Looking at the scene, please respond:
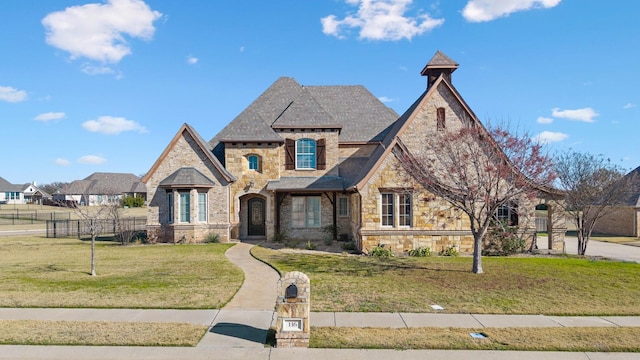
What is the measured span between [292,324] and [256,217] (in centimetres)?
1755

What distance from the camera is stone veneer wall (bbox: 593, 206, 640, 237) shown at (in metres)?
31.4

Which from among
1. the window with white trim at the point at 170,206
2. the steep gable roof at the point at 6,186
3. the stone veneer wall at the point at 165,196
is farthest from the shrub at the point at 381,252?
the steep gable roof at the point at 6,186

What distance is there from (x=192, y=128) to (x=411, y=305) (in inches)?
713

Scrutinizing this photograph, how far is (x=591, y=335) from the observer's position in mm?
7590

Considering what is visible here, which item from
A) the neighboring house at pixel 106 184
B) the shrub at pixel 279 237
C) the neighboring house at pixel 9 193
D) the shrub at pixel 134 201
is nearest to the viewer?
the shrub at pixel 279 237

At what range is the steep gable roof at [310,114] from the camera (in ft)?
77.2

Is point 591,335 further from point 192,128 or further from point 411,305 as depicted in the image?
point 192,128

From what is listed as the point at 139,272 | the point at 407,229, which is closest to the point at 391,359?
the point at 139,272

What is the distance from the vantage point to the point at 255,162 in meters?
23.7

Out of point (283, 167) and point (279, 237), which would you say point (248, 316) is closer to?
point (279, 237)

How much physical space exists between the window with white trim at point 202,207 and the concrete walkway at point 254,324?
12.0 meters

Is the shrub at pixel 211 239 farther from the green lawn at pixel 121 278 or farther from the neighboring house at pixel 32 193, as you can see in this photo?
the neighboring house at pixel 32 193

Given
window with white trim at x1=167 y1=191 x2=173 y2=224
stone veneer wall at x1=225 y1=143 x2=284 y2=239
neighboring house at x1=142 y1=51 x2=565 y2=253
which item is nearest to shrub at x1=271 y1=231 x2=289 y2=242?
neighboring house at x1=142 y1=51 x2=565 y2=253

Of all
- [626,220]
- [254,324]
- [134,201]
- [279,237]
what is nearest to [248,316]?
[254,324]
